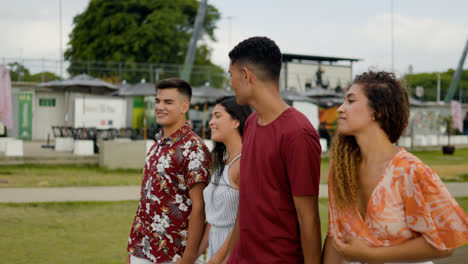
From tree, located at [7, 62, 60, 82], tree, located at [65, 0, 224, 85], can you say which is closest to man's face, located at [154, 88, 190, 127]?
tree, located at [7, 62, 60, 82]

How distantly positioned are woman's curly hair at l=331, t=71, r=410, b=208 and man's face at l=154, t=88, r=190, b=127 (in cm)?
144

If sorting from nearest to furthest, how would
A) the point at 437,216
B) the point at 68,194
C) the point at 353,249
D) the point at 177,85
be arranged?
the point at 437,216 → the point at 353,249 → the point at 177,85 → the point at 68,194

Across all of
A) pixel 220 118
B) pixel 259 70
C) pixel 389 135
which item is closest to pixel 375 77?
pixel 389 135

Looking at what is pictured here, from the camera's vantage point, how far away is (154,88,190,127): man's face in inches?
129

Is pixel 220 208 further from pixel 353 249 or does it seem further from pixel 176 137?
pixel 353 249

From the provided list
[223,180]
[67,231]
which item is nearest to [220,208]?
[223,180]

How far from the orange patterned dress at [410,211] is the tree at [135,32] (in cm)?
3554

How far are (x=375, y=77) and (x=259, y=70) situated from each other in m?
0.51

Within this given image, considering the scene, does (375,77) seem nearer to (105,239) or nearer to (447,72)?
(105,239)

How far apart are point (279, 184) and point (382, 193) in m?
0.44

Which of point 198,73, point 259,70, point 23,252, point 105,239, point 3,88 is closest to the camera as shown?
point 259,70

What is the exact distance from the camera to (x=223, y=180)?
290 centimetres

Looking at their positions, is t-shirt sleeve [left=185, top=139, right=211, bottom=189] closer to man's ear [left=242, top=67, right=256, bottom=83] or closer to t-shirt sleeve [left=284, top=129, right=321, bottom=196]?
man's ear [left=242, top=67, right=256, bottom=83]

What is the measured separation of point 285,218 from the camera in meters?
2.10
